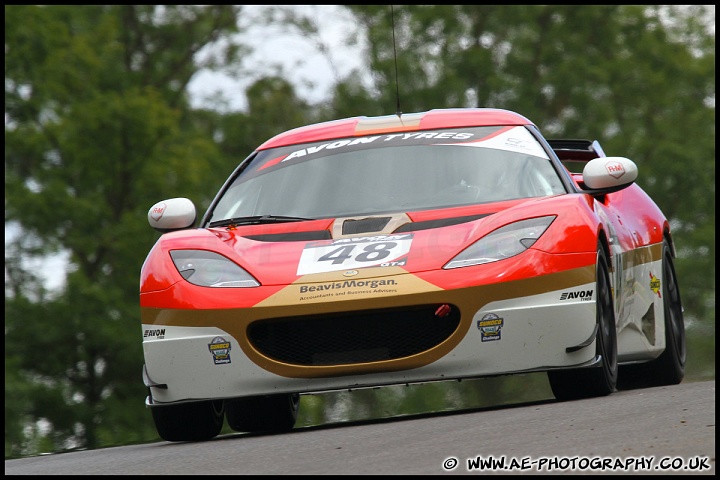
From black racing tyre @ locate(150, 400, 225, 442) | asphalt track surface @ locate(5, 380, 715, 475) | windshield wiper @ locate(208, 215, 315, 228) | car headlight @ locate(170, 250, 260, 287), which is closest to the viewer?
asphalt track surface @ locate(5, 380, 715, 475)

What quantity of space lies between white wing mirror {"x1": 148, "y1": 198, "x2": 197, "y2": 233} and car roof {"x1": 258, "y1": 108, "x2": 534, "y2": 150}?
79cm

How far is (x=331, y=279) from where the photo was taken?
21.4 feet

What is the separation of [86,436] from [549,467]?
73.8ft

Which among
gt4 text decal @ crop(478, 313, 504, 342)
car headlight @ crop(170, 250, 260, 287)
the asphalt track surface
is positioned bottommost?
the asphalt track surface

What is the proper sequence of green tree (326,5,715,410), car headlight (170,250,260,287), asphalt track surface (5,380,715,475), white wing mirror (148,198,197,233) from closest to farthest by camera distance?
asphalt track surface (5,380,715,475) → car headlight (170,250,260,287) → white wing mirror (148,198,197,233) → green tree (326,5,715,410)

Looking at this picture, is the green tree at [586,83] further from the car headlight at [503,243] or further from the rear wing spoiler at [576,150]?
the car headlight at [503,243]

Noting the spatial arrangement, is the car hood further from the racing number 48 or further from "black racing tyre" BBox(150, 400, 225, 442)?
"black racing tyre" BBox(150, 400, 225, 442)

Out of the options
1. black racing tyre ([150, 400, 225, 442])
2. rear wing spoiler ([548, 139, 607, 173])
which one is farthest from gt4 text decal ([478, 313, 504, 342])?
rear wing spoiler ([548, 139, 607, 173])

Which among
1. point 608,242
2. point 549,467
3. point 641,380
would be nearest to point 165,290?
point 608,242

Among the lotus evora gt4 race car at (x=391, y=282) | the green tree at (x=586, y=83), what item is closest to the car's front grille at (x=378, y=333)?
the lotus evora gt4 race car at (x=391, y=282)

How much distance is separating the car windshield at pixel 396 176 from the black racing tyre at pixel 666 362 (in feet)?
5.47

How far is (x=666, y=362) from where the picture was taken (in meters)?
8.99

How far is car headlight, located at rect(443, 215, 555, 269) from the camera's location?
21.4 ft

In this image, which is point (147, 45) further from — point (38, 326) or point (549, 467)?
point (549, 467)
